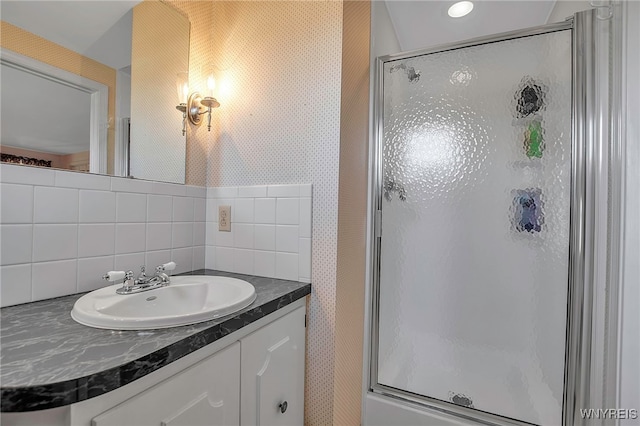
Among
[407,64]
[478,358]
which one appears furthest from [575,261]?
[407,64]

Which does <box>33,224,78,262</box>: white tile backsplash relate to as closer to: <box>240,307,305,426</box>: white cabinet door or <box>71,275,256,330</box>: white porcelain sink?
<box>71,275,256,330</box>: white porcelain sink

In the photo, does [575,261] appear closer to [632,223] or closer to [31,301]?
[632,223]

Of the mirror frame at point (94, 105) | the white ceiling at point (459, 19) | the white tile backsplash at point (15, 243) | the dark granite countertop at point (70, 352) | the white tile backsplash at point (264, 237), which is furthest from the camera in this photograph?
the white ceiling at point (459, 19)

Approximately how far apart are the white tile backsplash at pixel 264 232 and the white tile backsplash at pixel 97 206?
15.7 inches

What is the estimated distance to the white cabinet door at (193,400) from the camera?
0.48 meters

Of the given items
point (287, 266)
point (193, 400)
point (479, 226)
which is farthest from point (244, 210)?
point (479, 226)

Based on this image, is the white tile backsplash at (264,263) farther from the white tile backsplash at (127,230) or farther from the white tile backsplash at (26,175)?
the white tile backsplash at (26,175)

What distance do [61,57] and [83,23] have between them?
14 cm

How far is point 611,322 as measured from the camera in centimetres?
98

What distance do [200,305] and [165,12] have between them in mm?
1138

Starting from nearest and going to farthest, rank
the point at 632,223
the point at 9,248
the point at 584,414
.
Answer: the point at 9,248 → the point at 632,223 → the point at 584,414

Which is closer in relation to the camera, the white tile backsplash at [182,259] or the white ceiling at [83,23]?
the white ceiling at [83,23]

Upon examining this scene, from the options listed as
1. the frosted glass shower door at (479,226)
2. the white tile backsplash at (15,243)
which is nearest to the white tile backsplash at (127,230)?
the white tile backsplash at (15,243)

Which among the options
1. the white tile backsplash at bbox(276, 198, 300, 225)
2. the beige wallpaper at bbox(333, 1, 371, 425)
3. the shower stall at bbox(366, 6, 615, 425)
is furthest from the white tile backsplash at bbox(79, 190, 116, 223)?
the shower stall at bbox(366, 6, 615, 425)
